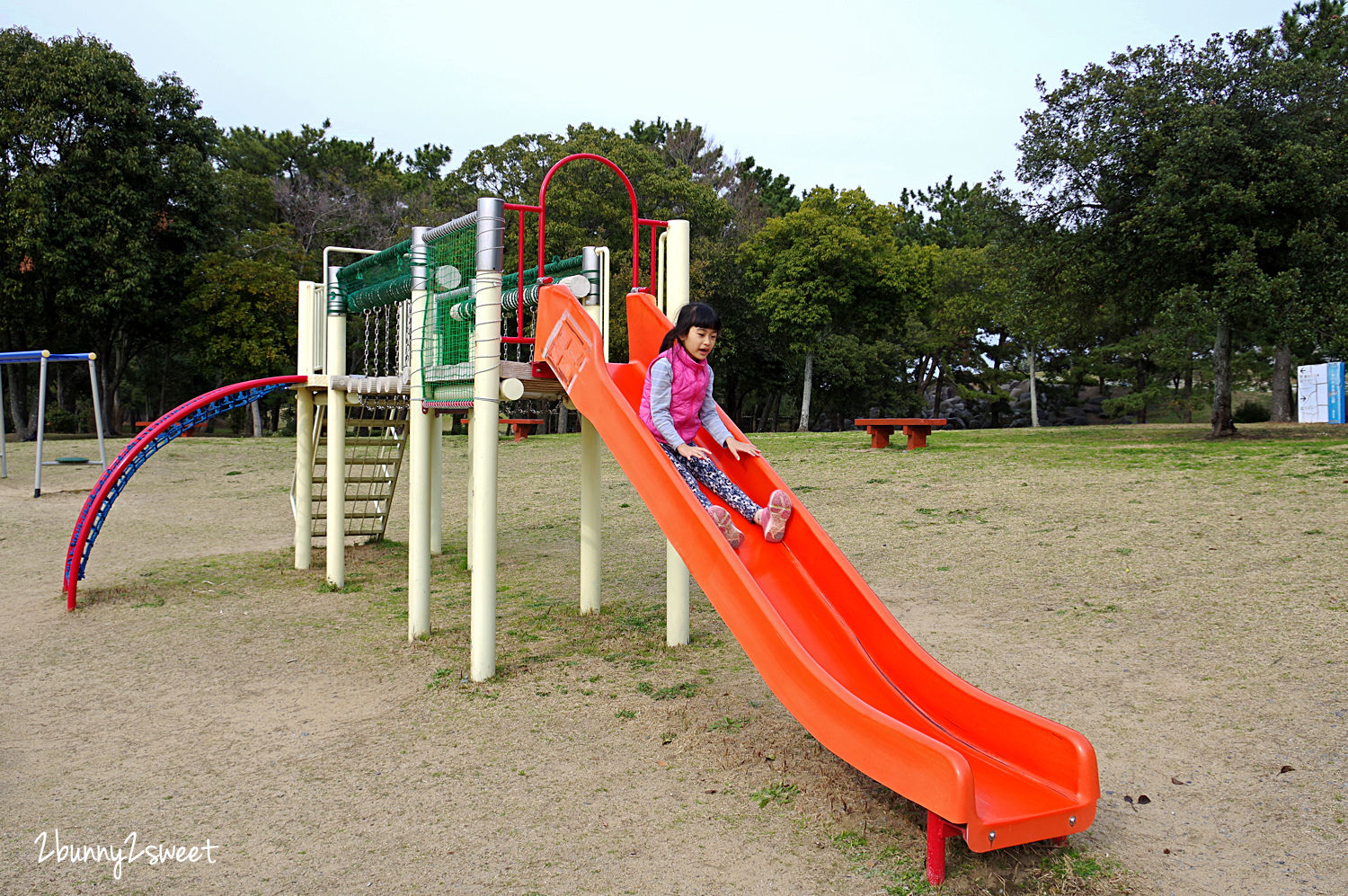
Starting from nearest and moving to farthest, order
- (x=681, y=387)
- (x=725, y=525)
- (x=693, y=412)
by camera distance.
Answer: (x=725, y=525) → (x=681, y=387) → (x=693, y=412)

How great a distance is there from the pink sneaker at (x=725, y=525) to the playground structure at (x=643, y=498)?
16cm

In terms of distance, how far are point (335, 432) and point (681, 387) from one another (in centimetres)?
444

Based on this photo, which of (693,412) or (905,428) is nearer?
(693,412)

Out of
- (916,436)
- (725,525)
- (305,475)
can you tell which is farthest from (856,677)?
(916,436)

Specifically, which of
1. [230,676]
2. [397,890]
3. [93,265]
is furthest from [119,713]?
[93,265]

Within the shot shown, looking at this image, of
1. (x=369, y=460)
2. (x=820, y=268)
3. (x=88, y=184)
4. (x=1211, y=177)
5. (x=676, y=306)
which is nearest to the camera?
(x=676, y=306)

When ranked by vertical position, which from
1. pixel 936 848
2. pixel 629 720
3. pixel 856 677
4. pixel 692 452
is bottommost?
pixel 629 720

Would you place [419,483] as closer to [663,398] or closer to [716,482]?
[663,398]

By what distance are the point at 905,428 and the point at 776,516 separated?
12542 millimetres

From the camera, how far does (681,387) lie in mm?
4914

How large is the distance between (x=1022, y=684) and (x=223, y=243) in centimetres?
2935

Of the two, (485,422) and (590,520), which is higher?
(485,422)

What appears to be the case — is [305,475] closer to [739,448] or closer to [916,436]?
[739,448]

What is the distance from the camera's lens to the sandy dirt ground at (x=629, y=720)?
3.36 meters
